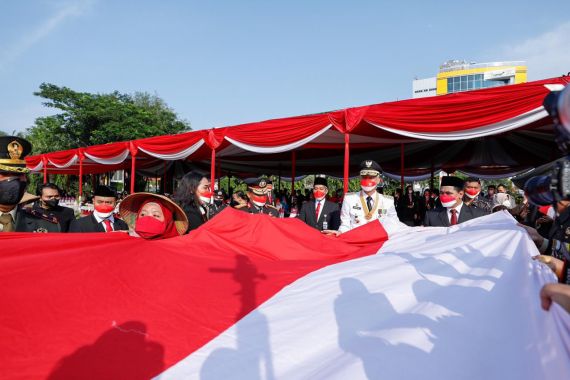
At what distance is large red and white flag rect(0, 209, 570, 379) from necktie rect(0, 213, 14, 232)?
384 mm

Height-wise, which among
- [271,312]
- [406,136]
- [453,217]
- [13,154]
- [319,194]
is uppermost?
[406,136]

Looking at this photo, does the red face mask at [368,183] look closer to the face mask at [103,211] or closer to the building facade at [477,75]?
the face mask at [103,211]

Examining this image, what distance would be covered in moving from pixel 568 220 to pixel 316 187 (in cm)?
410

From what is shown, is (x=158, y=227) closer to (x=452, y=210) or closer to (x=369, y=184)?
(x=369, y=184)

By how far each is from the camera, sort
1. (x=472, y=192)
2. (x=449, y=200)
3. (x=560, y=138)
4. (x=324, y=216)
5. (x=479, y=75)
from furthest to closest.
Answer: (x=479, y=75) < (x=324, y=216) < (x=472, y=192) < (x=449, y=200) < (x=560, y=138)

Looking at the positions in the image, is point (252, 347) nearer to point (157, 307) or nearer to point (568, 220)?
point (157, 307)

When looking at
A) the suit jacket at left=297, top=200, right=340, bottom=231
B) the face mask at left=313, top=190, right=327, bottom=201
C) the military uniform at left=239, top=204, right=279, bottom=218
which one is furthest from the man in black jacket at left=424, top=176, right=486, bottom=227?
the military uniform at left=239, top=204, right=279, bottom=218

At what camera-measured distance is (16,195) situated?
2.64 meters

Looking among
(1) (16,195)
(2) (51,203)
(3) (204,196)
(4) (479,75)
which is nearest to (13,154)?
(1) (16,195)

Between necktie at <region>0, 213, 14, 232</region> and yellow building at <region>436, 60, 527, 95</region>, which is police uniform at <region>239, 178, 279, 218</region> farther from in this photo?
yellow building at <region>436, 60, 527, 95</region>

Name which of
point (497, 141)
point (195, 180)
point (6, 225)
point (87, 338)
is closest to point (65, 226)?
point (6, 225)

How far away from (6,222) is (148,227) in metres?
1.01

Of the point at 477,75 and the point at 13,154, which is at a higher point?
the point at 477,75

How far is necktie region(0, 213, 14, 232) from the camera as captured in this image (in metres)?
2.75
